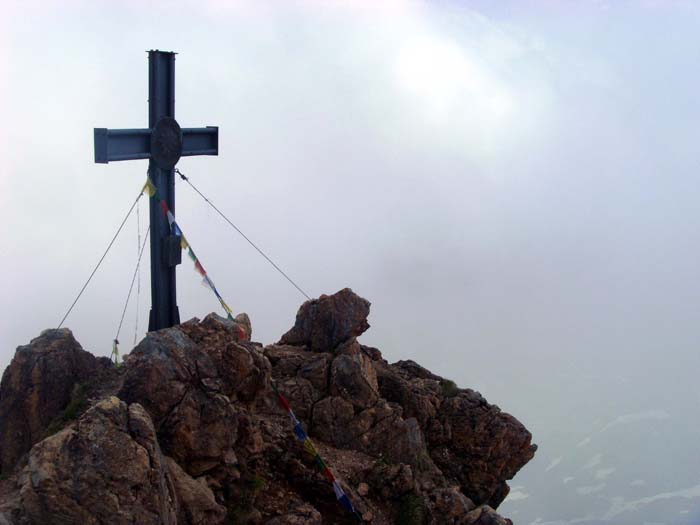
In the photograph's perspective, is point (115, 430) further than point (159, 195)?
No

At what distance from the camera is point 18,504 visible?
50.0 ft

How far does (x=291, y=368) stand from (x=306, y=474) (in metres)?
4.42

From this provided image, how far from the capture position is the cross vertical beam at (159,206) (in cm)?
2201

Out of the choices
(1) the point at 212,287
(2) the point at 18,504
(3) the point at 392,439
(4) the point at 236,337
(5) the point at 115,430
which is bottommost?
(2) the point at 18,504

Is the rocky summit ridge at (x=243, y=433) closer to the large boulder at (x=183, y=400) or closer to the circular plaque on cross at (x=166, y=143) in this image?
the large boulder at (x=183, y=400)

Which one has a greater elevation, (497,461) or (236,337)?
(236,337)

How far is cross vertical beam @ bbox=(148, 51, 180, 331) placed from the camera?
22014 millimetres

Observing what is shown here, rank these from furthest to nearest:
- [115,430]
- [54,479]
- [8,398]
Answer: [8,398]
[115,430]
[54,479]

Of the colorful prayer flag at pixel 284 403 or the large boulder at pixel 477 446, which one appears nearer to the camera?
the colorful prayer flag at pixel 284 403

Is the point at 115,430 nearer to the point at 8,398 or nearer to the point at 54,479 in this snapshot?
the point at 54,479

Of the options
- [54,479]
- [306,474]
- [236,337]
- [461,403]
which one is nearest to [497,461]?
[461,403]

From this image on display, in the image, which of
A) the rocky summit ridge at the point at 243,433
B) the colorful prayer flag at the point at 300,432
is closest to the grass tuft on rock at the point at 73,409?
the rocky summit ridge at the point at 243,433

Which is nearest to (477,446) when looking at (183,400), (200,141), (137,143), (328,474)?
(328,474)

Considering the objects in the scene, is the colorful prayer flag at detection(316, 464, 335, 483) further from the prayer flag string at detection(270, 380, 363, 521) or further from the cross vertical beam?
the cross vertical beam
